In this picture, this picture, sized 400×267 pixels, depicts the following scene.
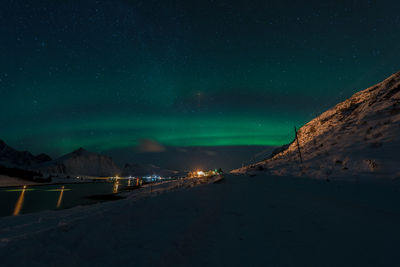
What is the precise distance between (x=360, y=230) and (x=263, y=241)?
340 centimetres

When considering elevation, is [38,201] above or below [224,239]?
below

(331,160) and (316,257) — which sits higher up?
(331,160)

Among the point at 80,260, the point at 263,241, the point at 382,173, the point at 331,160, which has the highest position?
the point at 331,160

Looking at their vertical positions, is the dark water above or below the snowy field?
below

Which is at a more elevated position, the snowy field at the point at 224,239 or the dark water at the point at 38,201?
the snowy field at the point at 224,239

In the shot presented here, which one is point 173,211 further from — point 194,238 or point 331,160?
point 331,160

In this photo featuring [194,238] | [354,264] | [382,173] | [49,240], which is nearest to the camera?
[354,264]

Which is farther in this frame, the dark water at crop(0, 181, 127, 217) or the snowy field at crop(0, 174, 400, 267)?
the dark water at crop(0, 181, 127, 217)

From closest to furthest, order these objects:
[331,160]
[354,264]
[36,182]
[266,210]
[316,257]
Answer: [354,264], [316,257], [266,210], [331,160], [36,182]

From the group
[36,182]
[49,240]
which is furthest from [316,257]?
[36,182]

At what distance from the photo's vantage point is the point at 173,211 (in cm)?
869

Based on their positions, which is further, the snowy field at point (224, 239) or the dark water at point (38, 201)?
the dark water at point (38, 201)

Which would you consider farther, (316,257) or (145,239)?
(145,239)

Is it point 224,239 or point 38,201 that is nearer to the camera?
point 224,239
